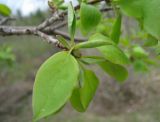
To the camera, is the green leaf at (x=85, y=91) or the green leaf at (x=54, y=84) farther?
the green leaf at (x=85, y=91)

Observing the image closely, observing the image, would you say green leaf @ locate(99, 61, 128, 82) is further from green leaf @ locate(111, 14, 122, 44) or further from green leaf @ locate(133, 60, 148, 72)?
green leaf @ locate(133, 60, 148, 72)

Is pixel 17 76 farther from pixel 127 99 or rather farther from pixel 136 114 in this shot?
pixel 136 114

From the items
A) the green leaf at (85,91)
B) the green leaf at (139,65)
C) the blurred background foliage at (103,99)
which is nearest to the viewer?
the green leaf at (85,91)

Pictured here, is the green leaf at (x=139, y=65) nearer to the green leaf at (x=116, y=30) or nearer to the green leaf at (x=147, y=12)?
the green leaf at (x=116, y=30)

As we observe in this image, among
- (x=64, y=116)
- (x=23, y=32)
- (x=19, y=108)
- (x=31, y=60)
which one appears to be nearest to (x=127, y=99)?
(x=64, y=116)

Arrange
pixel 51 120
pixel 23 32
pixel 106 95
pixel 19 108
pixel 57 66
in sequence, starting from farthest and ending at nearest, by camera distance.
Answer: pixel 106 95 < pixel 19 108 < pixel 51 120 < pixel 23 32 < pixel 57 66

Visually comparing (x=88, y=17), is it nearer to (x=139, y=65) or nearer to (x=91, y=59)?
(x=91, y=59)

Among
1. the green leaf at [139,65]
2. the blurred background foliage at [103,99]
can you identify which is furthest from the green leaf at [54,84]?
the blurred background foliage at [103,99]
